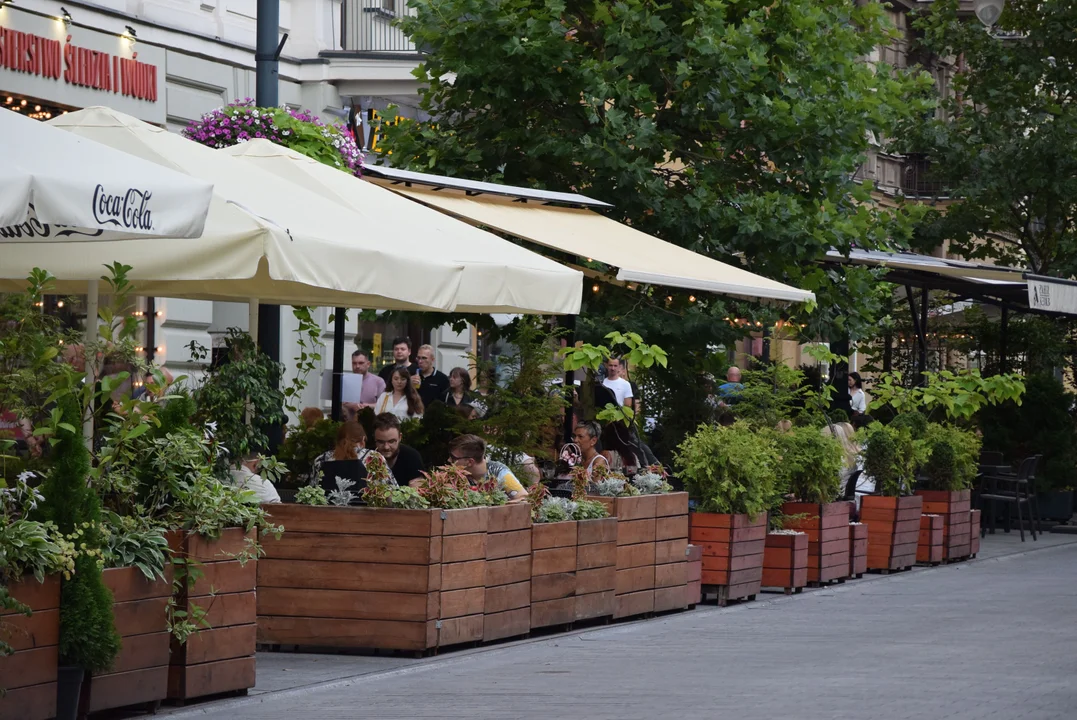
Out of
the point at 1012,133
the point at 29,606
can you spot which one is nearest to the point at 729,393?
the point at 29,606

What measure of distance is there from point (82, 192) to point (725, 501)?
6352 millimetres

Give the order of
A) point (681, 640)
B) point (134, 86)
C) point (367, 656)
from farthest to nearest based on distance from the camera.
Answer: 1. point (134, 86)
2. point (681, 640)
3. point (367, 656)

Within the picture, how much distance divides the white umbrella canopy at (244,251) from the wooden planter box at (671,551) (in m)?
2.33

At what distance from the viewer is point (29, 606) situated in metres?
7.32

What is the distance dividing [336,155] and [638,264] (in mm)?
2234

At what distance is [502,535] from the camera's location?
10523mm

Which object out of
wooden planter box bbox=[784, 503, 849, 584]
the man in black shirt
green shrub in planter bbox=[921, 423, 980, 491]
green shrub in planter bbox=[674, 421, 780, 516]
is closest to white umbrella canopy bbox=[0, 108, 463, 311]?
the man in black shirt

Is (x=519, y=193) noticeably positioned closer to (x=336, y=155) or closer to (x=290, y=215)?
(x=336, y=155)

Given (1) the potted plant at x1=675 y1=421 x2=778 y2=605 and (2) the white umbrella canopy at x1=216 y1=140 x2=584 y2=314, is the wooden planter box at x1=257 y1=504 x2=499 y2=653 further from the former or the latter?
(1) the potted plant at x1=675 y1=421 x2=778 y2=605

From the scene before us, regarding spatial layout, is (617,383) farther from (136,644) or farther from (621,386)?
(136,644)

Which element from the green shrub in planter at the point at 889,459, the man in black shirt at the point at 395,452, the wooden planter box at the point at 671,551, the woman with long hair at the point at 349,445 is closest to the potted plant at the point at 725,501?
the wooden planter box at the point at 671,551

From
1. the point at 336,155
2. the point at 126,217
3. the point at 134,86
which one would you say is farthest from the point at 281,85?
the point at 126,217

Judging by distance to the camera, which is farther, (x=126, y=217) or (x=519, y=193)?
(x=519, y=193)

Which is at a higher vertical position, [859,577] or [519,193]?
[519,193]
